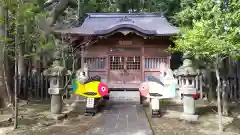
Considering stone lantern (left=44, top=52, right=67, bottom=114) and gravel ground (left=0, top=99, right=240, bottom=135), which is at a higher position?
stone lantern (left=44, top=52, right=67, bottom=114)

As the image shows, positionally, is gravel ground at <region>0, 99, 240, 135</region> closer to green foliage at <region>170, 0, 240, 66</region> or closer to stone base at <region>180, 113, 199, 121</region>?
stone base at <region>180, 113, 199, 121</region>

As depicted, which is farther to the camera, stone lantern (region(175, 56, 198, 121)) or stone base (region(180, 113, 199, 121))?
stone lantern (region(175, 56, 198, 121))

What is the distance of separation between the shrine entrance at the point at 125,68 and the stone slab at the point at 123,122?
3.08 meters

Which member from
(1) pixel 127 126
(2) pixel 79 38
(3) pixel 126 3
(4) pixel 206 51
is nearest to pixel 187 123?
(1) pixel 127 126

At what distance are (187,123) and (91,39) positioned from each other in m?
6.71

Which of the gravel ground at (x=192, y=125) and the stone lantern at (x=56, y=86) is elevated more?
the stone lantern at (x=56, y=86)

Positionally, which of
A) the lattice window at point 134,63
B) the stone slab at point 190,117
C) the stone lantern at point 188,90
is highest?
the lattice window at point 134,63

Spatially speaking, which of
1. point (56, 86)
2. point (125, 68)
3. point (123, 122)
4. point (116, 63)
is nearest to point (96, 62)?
point (116, 63)

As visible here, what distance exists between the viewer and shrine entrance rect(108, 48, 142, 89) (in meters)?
11.4

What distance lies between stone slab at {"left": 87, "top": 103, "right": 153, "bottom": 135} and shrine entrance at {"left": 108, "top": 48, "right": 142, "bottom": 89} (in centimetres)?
308

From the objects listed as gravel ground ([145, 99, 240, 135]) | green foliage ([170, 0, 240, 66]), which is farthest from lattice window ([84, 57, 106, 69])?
green foliage ([170, 0, 240, 66])

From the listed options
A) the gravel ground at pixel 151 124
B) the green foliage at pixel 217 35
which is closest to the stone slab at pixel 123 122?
the gravel ground at pixel 151 124

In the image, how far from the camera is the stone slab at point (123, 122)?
5.51 m

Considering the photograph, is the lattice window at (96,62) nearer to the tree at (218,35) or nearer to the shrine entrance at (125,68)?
the shrine entrance at (125,68)
